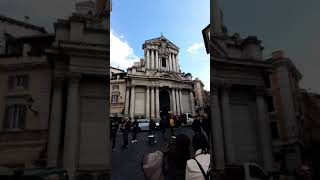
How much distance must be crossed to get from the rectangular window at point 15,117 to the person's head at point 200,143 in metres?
0.44

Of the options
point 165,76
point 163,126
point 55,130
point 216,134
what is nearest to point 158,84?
point 165,76

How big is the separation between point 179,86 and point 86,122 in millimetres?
298

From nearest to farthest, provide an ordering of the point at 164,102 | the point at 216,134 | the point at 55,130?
the point at 55,130 → the point at 216,134 → the point at 164,102

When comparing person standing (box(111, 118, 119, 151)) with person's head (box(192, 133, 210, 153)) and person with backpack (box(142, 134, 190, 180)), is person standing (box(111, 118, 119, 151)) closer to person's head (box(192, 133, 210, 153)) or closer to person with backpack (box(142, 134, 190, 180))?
person with backpack (box(142, 134, 190, 180))

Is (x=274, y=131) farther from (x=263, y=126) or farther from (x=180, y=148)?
(x=180, y=148)

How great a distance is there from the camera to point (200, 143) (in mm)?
813

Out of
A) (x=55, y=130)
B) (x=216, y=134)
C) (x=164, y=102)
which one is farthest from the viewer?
(x=164, y=102)

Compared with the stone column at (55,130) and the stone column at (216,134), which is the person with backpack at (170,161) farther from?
the stone column at (55,130)

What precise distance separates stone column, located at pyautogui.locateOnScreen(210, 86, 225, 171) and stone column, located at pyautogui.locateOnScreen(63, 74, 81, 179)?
1.08 feet

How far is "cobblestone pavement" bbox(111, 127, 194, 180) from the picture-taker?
0.69 metres

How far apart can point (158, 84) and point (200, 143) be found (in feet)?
0.70

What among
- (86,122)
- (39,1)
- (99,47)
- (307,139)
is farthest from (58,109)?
(307,139)

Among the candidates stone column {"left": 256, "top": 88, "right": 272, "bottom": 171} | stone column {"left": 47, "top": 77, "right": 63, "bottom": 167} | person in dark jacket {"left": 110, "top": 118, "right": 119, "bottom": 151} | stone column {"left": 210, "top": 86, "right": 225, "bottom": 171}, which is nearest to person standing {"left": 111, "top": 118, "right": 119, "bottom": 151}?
person in dark jacket {"left": 110, "top": 118, "right": 119, "bottom": 151}

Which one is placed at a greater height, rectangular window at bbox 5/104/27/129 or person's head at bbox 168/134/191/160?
rectangular window at bbox 5/104/27/129
